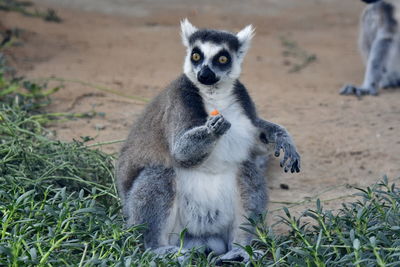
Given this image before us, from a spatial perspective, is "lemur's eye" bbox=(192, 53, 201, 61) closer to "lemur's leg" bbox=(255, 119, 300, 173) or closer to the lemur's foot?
"lemur's leg" bbox=(255, 119, 300, 173)

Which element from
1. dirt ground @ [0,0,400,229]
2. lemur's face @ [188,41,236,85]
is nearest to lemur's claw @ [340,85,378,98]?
dirt ground @ [0,0,400,229]

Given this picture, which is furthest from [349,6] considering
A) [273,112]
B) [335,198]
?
[335,198]

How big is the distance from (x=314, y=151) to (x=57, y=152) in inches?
111

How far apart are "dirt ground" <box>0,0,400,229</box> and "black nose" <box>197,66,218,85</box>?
1.50m

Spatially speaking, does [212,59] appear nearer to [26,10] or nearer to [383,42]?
[383,42]

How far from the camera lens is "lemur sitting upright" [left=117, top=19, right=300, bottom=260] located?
4.79 m

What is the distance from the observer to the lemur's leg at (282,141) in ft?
16.1

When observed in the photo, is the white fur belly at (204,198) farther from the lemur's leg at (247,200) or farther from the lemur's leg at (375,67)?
the lemur's leg at (375,67)

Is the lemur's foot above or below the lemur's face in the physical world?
below

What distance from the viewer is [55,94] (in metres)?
8.73

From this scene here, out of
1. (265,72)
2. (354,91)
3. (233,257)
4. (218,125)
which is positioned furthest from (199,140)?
(265,72)

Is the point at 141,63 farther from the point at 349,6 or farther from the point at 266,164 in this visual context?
→ the point at 349,6

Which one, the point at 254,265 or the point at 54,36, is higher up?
the point at 254,265

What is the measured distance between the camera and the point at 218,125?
459cm
